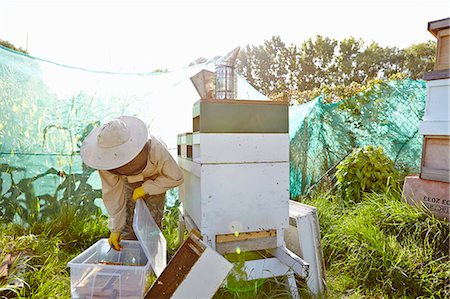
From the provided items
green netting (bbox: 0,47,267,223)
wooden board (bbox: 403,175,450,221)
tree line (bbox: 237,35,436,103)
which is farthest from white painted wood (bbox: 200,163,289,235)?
tree line (bbox: 237,35,436,103)

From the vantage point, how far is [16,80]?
3.78 m

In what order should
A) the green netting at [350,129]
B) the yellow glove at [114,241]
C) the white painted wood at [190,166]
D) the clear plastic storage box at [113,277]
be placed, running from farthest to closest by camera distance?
the green netting at [350,129] < the yellow glove at [114,241] < the white painted wood at [190,166] < the clear plastic storage box at [113,277]

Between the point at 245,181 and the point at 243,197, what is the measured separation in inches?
4.5

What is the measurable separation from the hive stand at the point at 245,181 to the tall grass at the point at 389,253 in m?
0.71

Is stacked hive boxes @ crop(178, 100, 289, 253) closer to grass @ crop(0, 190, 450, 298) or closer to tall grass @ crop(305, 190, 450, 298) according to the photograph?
grass @ crop(0, 190, 450, 298)

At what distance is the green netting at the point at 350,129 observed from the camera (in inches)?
179

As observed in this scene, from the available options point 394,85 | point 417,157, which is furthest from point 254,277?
point 394,85

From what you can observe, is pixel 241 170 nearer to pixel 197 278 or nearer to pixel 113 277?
pixel 197 278

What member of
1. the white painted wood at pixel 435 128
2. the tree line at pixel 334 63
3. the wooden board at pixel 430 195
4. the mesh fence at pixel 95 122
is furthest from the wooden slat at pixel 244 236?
the tree line at pixel 334 63

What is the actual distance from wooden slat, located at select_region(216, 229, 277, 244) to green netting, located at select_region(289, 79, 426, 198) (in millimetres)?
2492

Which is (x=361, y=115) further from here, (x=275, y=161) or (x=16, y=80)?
(x=16, y=80)

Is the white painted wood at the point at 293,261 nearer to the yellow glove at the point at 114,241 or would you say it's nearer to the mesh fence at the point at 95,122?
the yellow glove at the point at 114,241

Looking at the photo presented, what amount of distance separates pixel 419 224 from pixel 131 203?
2.57 m

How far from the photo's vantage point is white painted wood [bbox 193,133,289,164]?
7.35ft
